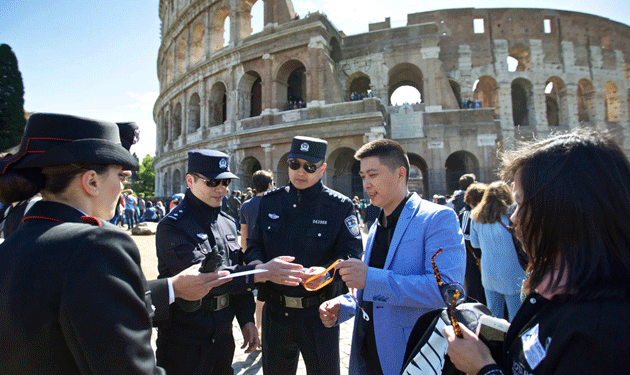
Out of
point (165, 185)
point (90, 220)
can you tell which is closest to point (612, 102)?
point (90, 220)

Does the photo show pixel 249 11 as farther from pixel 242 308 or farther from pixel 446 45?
pixel 242 308

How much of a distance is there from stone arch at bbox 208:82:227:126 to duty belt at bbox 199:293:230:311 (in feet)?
70.6

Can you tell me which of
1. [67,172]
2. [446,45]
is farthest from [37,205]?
[446,45]

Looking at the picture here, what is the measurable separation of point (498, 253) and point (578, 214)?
10.1ft

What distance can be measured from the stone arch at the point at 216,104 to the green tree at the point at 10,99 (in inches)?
636

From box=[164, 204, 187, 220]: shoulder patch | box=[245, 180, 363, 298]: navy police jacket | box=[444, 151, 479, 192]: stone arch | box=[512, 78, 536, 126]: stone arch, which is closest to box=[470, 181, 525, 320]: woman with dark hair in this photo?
box=[245, 180, 363, 298]: navy police jacket

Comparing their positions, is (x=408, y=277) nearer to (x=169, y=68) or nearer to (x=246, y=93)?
(x=246, y=93)

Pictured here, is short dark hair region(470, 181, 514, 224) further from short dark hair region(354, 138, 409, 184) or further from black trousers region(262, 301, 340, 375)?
black trousers region(262, 301, 340, 375)

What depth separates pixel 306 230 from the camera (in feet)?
9.52

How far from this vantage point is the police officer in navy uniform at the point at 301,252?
8.64 ft

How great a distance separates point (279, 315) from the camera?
Result: 8.92 ft

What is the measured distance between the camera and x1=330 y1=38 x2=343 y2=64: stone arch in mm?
20056

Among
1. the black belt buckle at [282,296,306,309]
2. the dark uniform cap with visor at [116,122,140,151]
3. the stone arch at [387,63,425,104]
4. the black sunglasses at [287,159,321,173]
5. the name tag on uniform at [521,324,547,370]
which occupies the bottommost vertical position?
the black belt buckle at [282,296,306,309]

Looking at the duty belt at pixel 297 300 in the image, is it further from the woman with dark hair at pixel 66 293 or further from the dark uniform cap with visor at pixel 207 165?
the woman with dark hair at pixel 66 293
